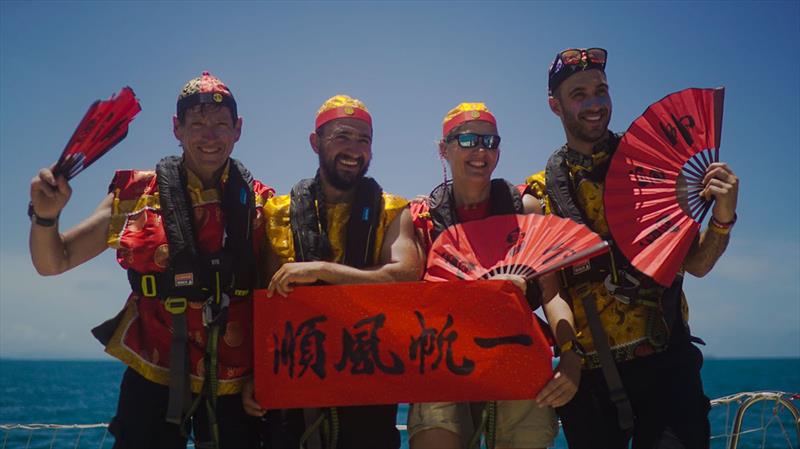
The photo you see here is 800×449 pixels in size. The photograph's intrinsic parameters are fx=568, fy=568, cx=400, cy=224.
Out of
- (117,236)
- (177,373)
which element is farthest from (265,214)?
(177,373)

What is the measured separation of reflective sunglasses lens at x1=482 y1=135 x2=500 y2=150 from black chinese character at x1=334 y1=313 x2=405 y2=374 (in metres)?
1.56

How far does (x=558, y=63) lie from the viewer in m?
4.51

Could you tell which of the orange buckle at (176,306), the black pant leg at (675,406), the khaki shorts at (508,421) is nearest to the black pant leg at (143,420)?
the orange buckle at (176,306)

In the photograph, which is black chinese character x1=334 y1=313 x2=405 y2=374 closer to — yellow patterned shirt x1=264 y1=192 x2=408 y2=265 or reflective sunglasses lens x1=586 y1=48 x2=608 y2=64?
yellow patterned shirt x1=264 y1=192 x2=408 y2=265

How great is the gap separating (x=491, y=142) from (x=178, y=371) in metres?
2.78

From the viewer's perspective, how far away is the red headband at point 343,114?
14.7 feet

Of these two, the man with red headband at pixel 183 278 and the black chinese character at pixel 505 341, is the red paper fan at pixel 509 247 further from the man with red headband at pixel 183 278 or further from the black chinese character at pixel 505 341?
the man with red headband at pixel 183 278

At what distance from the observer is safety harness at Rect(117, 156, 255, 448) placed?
12.7 ft

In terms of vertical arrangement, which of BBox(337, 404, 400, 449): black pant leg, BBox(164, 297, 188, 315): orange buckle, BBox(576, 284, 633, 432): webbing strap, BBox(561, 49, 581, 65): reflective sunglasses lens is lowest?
BBox(337, 404, 400, 449): black pant leg

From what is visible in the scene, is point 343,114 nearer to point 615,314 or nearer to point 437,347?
point 437,347

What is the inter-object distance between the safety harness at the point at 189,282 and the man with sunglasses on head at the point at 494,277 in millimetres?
1398

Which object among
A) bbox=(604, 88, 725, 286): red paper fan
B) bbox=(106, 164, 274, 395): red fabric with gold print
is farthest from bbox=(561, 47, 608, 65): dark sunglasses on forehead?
bbox=(106, 164, 274, 395): red fabric with gold print

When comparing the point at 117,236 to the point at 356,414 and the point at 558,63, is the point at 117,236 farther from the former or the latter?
the point at 558,63

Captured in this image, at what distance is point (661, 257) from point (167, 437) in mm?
3600
